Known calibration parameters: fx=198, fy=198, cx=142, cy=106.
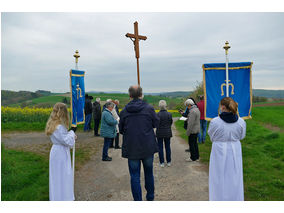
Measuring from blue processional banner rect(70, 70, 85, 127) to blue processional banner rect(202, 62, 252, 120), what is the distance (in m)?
3.13

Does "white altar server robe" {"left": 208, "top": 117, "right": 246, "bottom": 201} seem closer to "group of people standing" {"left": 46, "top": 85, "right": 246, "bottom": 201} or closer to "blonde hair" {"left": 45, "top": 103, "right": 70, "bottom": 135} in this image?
"group of people standing" {"left": 46, "top": 85, "right": 246, "bottom": 201}

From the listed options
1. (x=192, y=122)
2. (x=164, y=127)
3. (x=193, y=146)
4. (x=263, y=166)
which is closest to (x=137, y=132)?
(x=164, y=127)

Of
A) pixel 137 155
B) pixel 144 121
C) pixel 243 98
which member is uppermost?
pixel 243 98

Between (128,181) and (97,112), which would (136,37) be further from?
(128,181)

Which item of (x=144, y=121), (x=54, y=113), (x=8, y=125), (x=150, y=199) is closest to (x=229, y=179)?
(x=150, y=199)

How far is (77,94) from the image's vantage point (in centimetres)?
500

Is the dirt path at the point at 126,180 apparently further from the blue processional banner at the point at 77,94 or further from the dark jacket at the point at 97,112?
the dark jacket at the point at 97,112

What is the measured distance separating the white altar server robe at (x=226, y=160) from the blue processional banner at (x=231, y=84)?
5.72ft

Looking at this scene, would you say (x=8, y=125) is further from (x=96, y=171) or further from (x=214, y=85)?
(x=214, y=85)

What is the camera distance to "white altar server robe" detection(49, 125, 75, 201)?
344cm

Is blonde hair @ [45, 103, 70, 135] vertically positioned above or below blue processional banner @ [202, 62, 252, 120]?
below

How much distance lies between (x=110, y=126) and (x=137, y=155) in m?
3.09

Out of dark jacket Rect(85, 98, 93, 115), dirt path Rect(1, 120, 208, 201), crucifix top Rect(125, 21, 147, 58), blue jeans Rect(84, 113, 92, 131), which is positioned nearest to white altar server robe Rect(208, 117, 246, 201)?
dirt path Rect(1, 120, 208, 201)

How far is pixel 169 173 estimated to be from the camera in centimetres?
535
